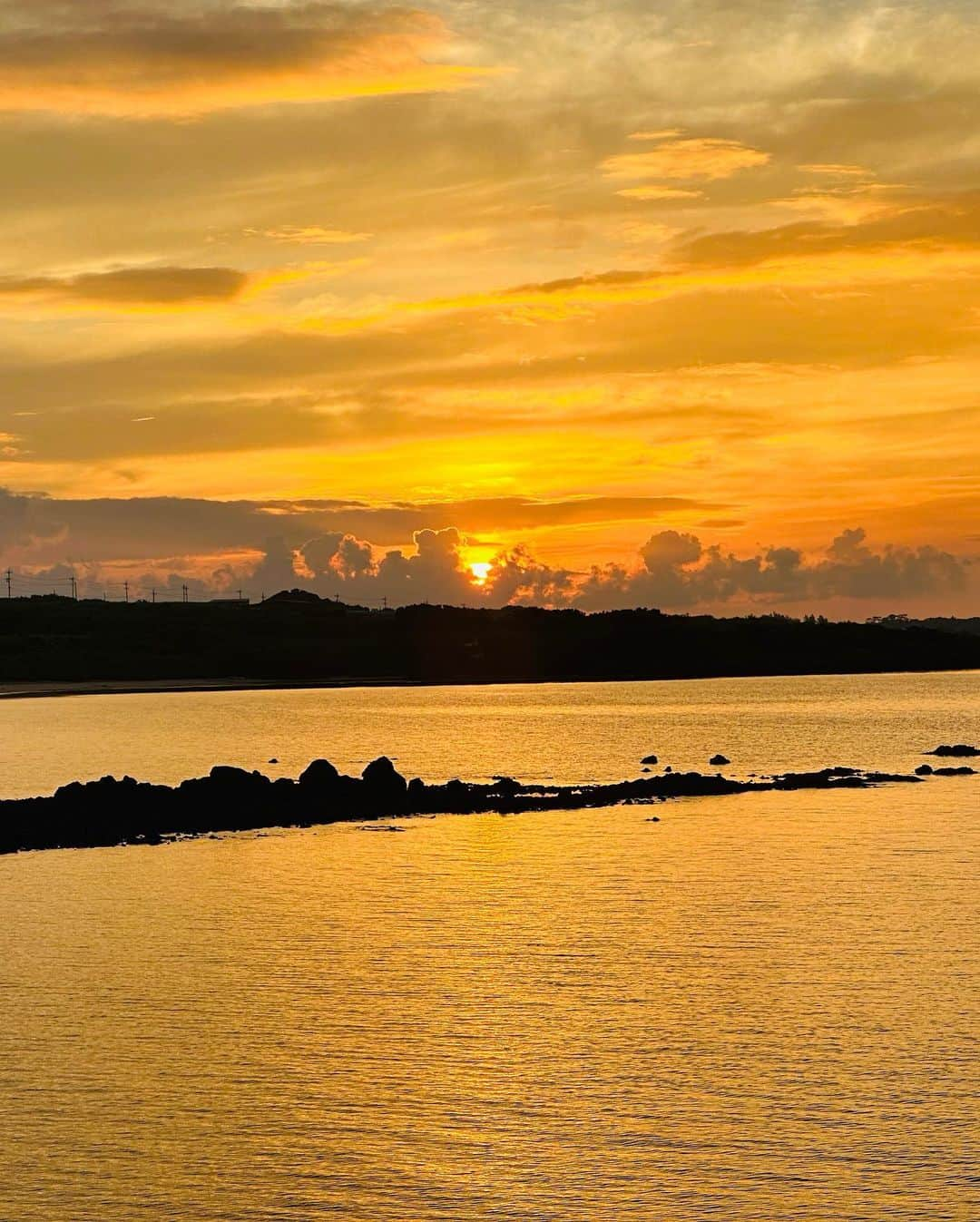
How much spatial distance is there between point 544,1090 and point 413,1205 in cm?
574

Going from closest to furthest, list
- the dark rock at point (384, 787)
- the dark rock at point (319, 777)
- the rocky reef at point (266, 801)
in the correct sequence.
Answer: the rocky reef at point (266, 801) → the dark rock at point (384, 787) → the dark rock at point (319, 777)

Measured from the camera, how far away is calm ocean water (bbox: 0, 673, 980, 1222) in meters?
22.3

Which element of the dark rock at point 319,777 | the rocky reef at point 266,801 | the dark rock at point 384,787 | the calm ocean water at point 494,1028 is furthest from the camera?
the dark rock at point 319,777

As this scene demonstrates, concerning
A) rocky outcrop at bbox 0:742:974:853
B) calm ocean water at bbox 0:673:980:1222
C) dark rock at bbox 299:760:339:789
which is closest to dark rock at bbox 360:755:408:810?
rocky outcrop at bbox 0:742:974:853

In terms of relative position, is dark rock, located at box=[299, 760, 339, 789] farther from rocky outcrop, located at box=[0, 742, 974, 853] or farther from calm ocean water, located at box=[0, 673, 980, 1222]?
calm ocean water, located at box=[0, 673, 980, 1222]

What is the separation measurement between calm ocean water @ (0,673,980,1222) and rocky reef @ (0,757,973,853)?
3853 millimetres

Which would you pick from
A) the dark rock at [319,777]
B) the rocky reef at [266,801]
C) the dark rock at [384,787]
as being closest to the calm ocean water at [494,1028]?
the rocky reef at [266,801]

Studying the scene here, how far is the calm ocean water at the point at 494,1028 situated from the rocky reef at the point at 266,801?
3.85 m

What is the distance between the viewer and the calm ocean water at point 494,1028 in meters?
22.3

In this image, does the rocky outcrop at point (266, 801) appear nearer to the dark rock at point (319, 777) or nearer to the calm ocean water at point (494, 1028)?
the dark rock at point (319, 777)

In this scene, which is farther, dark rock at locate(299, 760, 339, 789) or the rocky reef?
dark rock at locate(299, 760, 339, 789)

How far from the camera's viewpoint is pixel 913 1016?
3164cm

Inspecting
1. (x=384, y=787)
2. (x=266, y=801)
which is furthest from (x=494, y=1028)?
(x=384, y=787)

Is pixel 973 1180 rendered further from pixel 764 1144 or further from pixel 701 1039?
pixel 701 1039
